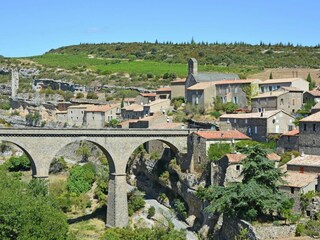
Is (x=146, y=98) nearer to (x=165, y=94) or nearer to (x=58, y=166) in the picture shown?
(x=165, y=94)

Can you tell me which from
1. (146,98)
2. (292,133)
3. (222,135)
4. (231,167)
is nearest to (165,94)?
(146,98)

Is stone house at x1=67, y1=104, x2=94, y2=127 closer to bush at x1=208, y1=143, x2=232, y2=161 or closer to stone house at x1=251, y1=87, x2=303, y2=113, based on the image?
stone house at x1=251, y1=87, x2=303, y2=113

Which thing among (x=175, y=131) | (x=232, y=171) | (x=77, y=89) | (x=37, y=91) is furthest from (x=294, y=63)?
(x=232, y=171)

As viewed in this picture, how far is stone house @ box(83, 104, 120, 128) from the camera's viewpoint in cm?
8031

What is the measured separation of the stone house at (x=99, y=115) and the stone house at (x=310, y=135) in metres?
38.0

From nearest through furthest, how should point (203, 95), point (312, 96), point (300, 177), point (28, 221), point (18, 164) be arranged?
point (28, 221), point (300, 177), point (312, 96), point (203, 95), point (18, 164)

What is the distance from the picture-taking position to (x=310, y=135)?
4581 centimetres

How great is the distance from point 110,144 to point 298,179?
1947 cm

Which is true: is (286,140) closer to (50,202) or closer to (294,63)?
(50,202)

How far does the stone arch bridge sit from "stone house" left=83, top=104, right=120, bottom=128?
25075 mm

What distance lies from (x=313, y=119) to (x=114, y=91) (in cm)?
6540

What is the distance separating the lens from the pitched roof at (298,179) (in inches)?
1557

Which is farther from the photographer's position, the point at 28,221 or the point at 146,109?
the point at 146,109

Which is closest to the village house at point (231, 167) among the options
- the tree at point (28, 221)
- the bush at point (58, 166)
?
the tree at point (28, 221)
